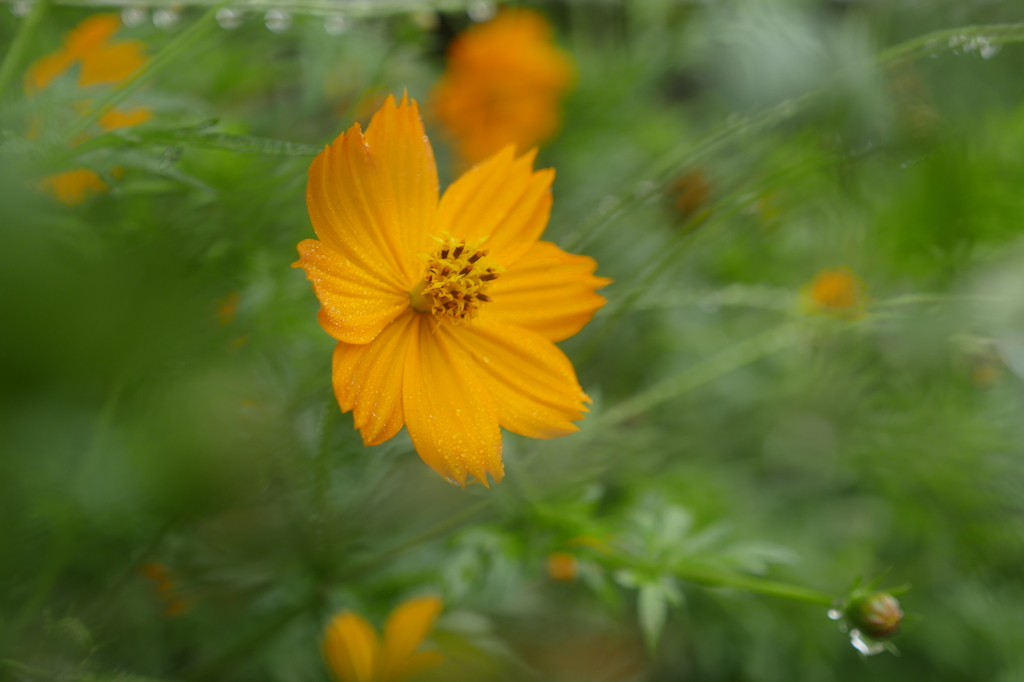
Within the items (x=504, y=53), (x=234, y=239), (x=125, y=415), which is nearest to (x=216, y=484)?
(x=125, y=415)

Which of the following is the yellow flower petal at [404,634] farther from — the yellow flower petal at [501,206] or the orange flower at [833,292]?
the orange flower at [833,292]

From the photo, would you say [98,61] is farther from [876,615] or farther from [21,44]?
[876,615]

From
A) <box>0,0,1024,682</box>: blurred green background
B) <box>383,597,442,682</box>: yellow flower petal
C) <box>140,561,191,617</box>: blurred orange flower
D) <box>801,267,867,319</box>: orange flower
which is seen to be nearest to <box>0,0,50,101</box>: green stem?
<box>0,0,1024,682</box>: blurred green background

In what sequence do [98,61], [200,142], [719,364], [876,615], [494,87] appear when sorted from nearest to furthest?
[200,142] < [876,615] < [98,61] < [719,364] < [494,87]

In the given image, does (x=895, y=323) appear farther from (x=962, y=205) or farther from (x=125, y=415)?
(x=125, y=415)

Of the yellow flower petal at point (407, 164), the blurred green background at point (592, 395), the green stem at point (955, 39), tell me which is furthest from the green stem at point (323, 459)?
the green stem at point (955, 39)

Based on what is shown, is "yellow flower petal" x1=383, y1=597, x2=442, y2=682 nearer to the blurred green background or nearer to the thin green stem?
the blurred green background

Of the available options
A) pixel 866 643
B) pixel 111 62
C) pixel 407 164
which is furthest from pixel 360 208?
A: pixel 866 643
